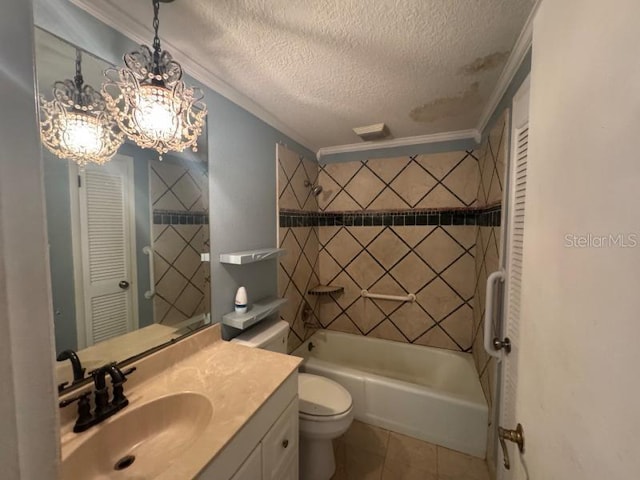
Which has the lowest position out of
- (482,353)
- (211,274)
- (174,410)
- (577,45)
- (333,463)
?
(333,463)

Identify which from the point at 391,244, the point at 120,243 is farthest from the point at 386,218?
the point at 120,243

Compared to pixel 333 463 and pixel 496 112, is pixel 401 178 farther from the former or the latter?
pixel 333 463

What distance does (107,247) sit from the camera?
97 cm

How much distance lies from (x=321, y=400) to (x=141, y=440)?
0.91 meters

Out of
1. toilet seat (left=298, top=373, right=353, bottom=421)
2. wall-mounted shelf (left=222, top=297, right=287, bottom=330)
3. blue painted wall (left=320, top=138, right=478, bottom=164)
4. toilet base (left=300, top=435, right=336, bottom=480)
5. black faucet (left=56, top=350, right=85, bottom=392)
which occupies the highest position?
blue painted wall (left=320, top=138, right=478, bottom=164)

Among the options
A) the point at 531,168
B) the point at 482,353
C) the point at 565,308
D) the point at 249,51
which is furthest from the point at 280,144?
the point at 482,353

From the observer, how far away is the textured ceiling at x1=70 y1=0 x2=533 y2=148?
926 millimetres

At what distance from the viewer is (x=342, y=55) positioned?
1.16m

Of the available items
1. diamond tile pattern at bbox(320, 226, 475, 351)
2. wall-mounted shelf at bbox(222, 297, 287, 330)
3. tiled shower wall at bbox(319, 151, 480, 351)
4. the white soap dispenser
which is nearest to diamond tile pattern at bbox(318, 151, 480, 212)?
tiled shower wall at bbox(319, 151, 480, 351)

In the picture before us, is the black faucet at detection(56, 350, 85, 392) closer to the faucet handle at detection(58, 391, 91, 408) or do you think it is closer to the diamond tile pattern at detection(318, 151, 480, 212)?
the faucet handle at detection(58, 391, 91, 408)

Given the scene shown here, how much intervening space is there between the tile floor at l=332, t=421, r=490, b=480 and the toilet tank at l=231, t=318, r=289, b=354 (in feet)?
2.62

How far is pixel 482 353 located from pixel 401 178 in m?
1.51

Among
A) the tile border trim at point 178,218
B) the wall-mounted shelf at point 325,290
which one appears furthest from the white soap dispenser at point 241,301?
the wall-mounted shelf at point 325,290

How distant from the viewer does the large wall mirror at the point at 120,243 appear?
0.81 metres
